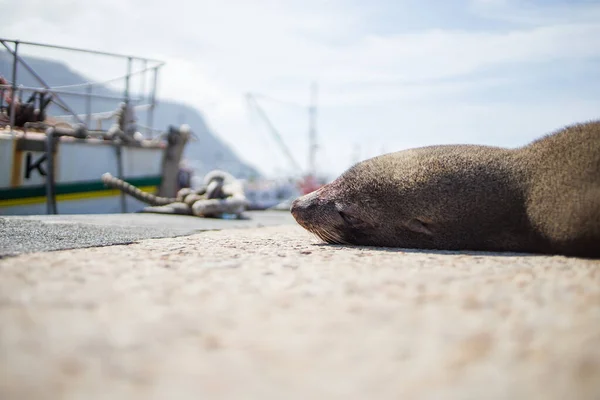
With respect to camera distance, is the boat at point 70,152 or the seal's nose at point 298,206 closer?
the seal's nose at point 298,206

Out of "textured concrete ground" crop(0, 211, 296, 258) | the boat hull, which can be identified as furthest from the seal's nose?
the boat hull

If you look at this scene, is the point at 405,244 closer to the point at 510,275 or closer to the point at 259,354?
the point at 510,275

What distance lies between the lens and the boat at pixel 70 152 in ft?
30.7

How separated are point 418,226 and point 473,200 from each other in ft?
1.78

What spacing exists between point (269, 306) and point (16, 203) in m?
8.64

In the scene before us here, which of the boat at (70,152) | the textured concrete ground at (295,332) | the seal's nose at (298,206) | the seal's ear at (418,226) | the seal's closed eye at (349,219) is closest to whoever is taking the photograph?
the textured concrete ground at (295,332)

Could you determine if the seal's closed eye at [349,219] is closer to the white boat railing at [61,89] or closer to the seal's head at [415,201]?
the seal's head at [415,201]

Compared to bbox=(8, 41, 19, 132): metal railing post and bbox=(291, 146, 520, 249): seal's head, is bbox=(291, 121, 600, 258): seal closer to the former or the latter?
bbox=(291, 146, 520, 249): seal's head

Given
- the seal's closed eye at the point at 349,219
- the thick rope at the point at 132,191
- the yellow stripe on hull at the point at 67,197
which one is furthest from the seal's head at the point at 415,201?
the yellow stripe on hull at the point at 67,197

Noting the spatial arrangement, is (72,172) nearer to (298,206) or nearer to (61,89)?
(61,89)

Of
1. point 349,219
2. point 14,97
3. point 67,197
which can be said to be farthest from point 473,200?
point 67,197

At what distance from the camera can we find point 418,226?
15.7 ft

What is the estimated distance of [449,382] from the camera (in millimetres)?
1582

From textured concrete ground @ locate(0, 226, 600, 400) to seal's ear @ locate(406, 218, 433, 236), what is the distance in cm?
140
